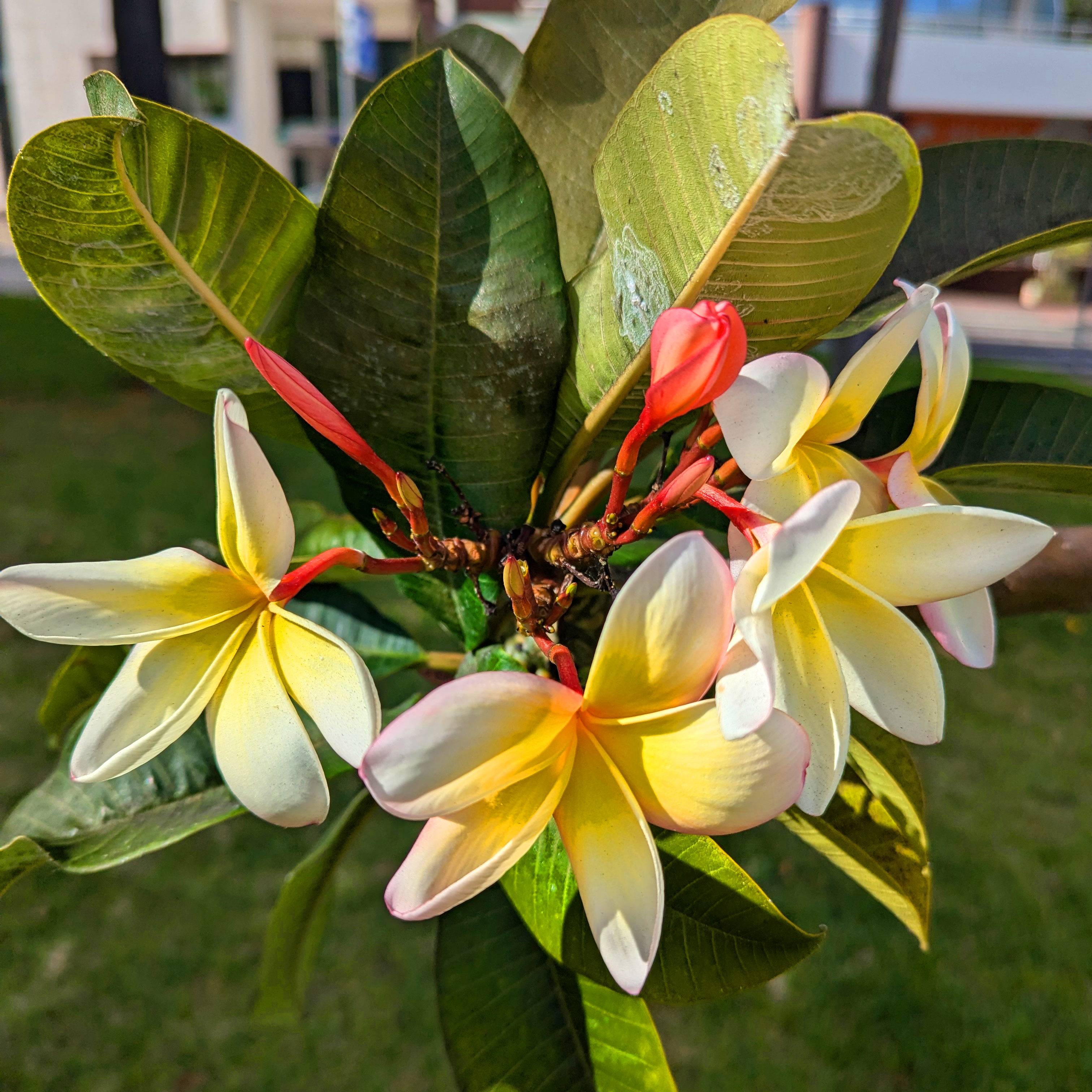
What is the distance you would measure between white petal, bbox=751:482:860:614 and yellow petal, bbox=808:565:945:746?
7cm

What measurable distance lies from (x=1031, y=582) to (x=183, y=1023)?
1.72 meters

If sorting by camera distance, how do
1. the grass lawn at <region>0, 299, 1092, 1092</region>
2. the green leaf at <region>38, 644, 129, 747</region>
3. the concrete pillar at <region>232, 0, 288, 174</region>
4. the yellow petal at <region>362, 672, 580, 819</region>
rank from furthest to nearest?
the concrete pillar at <region>232, 0, 288, 174</region>
the grass lawn at <region>0, 299, 1092, 1092</region>
the green leaf at <region>38, 644, 129, 747</region>
the yellow petal at <region>362, 672, 580, 819</region>

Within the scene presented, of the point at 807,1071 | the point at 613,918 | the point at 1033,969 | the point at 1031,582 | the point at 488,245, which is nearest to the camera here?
the point at 613,918

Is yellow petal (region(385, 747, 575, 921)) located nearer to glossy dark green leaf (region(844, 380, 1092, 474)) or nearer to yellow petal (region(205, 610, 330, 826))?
yellow petal (region(205, 610, 330, 826))

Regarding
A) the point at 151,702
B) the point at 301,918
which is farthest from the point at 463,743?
the point at 301,918

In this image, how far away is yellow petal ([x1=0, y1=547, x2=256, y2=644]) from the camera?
0.45 m

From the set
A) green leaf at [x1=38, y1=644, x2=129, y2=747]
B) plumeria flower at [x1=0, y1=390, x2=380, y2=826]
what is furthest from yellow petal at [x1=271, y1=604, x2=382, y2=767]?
green leaf at [x1=38, y1=644, x2=129, y2=747]

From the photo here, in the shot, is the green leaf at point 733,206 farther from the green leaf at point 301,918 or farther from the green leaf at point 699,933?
the green leaf at point 301,918

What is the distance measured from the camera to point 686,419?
0.59 meters

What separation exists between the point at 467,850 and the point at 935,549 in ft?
0.83

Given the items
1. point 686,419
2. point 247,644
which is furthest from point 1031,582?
point 247,644

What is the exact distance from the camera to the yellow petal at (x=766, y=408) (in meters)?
0.43

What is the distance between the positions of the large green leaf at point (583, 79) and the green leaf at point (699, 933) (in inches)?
17.1

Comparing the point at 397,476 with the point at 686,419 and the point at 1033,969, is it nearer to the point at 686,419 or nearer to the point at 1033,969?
the point at 686,419
